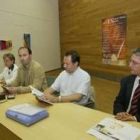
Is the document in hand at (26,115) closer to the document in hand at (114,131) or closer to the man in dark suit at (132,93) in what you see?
the document in hand at (114,131)

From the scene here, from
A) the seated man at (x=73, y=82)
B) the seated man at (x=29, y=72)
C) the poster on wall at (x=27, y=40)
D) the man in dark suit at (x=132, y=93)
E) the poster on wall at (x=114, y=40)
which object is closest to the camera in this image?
the man in dark suit at (x=132, y=93)

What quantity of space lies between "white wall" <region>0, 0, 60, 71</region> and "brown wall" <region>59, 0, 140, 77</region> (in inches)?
14.5

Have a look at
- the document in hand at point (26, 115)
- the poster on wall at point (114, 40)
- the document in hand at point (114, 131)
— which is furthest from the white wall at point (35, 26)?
the document in hand at point (114, 131)

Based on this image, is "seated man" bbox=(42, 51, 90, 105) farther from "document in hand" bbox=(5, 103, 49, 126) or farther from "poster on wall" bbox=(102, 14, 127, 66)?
"poster on wall" bbox=(102, 14, 127, 66)

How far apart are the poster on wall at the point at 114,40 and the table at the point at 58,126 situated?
12.6ft

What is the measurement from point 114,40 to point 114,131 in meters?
4.42

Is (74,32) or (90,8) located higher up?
A: (90,8)

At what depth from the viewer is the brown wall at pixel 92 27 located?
193 inches

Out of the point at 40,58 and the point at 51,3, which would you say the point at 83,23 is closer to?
the point at 51,3

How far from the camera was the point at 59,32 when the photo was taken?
7.29 meters

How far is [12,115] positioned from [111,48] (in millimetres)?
4403

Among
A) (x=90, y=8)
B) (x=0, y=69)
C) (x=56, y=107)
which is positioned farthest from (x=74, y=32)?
(x=56, y=107)

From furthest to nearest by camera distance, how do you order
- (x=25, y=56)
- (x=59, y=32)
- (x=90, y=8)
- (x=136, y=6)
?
1. (x=59, y=32)
2. (x=90, y=8)
3. (x=136, y=6)
4. (x=25, y=56)

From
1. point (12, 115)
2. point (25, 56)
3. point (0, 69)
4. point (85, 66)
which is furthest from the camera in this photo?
point (85, 66)
